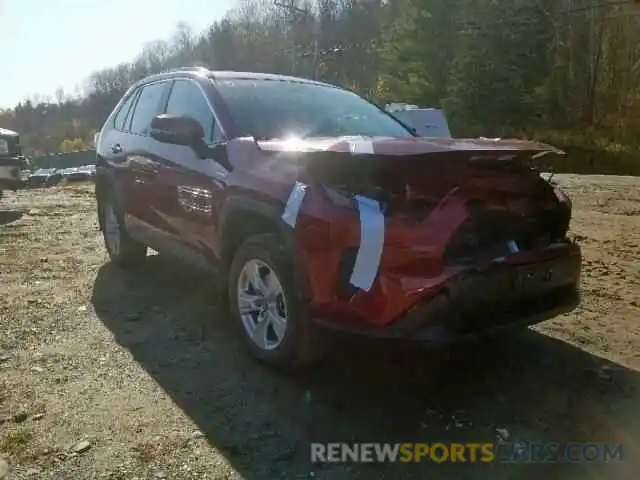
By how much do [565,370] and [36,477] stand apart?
9.02 ft

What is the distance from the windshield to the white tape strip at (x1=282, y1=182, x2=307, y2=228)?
31.0 inches

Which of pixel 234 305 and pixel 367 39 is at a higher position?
pixel 367 39

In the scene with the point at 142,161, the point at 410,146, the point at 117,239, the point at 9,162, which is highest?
the point at 410,146

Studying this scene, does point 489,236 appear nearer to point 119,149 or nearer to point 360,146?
point 360,146

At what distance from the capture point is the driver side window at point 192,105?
4020mm

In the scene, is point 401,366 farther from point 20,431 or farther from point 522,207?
point 20,431

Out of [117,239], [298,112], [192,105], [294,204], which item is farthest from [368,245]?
[117,239]

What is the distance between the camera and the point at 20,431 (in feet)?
9.63

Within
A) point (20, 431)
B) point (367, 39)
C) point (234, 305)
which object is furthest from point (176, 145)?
point (367, 39)

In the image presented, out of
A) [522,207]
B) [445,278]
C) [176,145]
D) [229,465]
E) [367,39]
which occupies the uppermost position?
[367,39]

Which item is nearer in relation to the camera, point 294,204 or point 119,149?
point 294,204

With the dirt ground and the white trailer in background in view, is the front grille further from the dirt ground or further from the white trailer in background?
the white trailer in background

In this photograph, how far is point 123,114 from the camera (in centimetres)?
585

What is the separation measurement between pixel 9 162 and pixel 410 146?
899 cm
